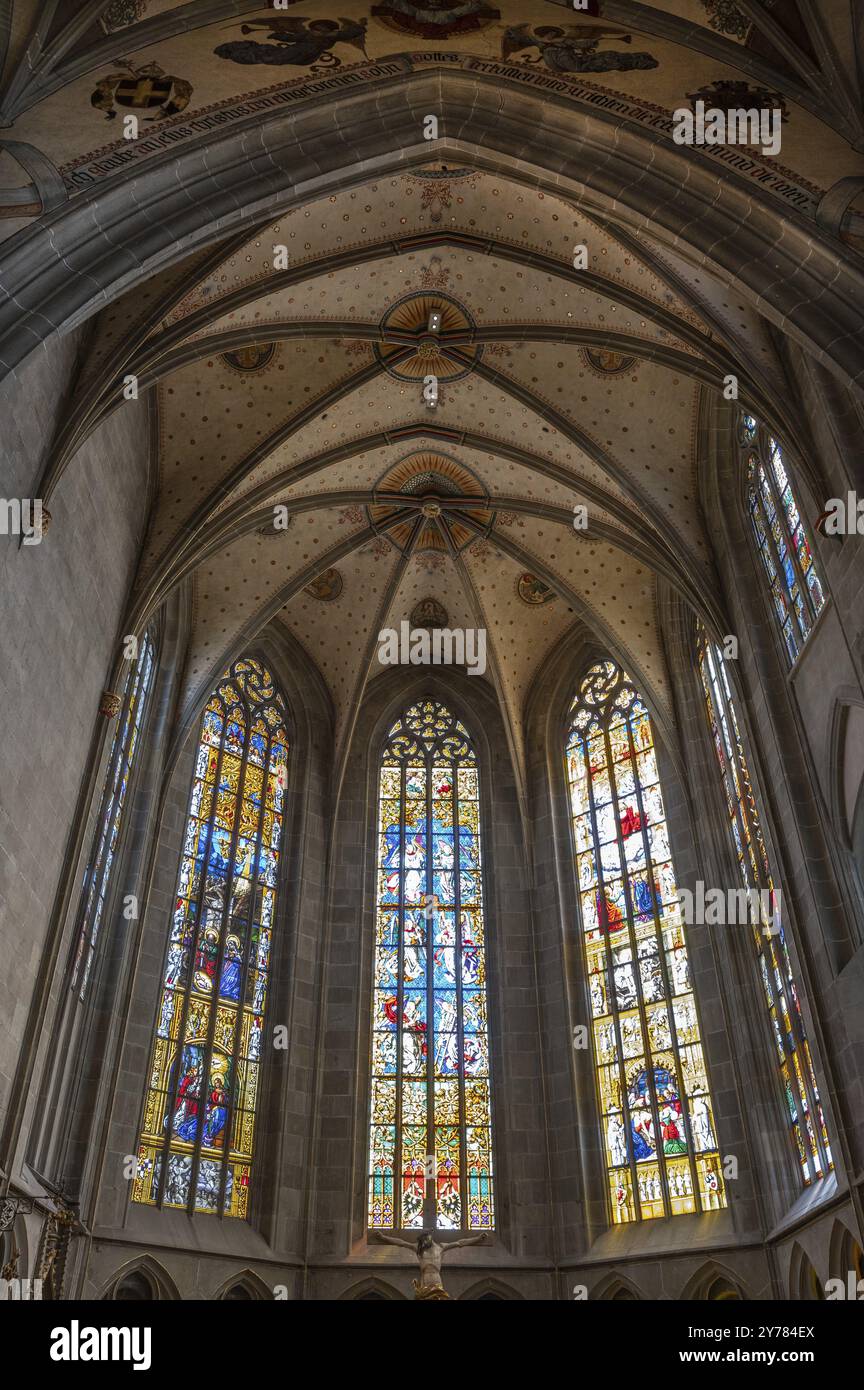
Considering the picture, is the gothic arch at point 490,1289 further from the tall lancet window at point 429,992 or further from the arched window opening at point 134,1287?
the arched window opening at point 134,1287

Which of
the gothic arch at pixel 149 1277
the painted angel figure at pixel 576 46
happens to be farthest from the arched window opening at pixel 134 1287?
the painted angel figure at pixel 576 46

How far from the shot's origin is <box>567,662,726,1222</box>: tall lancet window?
15.5 m

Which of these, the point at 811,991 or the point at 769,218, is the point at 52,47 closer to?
the point at 769,218

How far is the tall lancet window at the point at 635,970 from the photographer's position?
50.9ft

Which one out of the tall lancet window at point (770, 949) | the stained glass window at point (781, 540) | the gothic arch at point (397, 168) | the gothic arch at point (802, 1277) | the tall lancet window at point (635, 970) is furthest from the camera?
the tall lancet window at point (635, 970)

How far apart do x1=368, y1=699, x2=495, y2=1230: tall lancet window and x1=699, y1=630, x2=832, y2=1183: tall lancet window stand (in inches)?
181

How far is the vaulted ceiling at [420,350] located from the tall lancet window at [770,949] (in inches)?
59.3

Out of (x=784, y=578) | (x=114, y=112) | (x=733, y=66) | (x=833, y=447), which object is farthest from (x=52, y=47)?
(x=784, y=578)

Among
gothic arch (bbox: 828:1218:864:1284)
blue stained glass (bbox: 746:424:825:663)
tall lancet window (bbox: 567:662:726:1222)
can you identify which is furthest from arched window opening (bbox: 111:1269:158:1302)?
blue stained glass (bbox: 746:424:825:663)

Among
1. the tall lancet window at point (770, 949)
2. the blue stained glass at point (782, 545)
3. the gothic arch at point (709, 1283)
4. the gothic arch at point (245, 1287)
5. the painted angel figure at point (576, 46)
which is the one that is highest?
the painted angel figure at point (576, 46)

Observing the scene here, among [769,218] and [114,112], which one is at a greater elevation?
[114,112]

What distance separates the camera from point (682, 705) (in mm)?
17984

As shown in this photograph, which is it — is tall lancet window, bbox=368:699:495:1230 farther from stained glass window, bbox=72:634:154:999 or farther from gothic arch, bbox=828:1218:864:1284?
gothic arch, bbox=828:1218:864:1284
